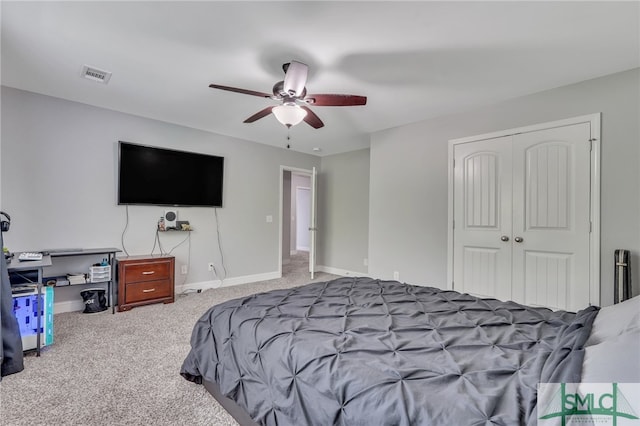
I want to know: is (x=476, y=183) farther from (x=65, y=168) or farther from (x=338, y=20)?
(x=65, y=168)

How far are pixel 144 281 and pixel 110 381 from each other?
5.62ft

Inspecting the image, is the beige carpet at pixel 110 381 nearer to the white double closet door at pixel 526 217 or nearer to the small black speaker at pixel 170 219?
the small black speaker at pixel 170 219

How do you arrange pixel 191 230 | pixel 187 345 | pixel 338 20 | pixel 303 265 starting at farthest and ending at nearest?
pixel 303 265
pixel 191 230
pixel 187 345
pixel 338 20

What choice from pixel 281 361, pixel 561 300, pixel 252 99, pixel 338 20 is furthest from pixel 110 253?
pixel 561 300

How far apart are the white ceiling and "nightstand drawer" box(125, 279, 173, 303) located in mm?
2118

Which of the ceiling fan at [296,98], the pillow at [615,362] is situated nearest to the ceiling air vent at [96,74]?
the ceiling fan at [296,98]

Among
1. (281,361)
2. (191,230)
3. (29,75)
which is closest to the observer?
(281,361)

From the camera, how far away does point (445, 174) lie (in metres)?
3.61

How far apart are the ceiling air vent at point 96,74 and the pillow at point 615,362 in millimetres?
3653

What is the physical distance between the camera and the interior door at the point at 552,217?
2.71m

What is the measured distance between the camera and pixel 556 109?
2863 millimetres

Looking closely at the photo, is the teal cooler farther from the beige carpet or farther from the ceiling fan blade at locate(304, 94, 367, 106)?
the ceiling fan blade at locate(304, 94, 367, 106)

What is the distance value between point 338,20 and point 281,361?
202 cm

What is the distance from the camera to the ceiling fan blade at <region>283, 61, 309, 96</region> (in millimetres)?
2168
